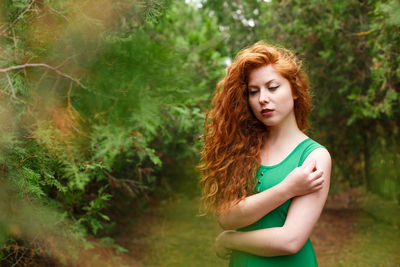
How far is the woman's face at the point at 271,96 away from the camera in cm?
169

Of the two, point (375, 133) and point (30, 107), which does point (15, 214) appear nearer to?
point (30, 107)

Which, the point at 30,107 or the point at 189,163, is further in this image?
the point at 189,163

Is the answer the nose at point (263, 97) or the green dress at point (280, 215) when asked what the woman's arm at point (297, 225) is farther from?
the nose at point (263, 97)

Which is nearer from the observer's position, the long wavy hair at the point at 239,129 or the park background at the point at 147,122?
the long wavy hair at the point at 239,129

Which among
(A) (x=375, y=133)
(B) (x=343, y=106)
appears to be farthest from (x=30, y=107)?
(A) (x=375, y=133)

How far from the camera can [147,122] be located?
3.19m

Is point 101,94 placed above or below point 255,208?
above

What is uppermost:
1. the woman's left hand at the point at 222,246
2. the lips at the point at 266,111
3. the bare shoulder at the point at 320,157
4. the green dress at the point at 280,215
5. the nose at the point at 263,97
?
the nose at the point at 263,97

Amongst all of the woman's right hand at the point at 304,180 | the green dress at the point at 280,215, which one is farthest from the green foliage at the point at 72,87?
the woman's right hand at the point at 304,180

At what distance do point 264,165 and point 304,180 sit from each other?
12.1 inches

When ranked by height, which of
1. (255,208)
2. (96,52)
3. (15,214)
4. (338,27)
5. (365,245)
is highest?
(338,27)

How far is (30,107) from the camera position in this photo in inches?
96.3

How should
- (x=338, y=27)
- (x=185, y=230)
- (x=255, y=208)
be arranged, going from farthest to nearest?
(x=185, y=230) → (x=338, y=27) → (x=255, y=208)

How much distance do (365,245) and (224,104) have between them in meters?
4.48
